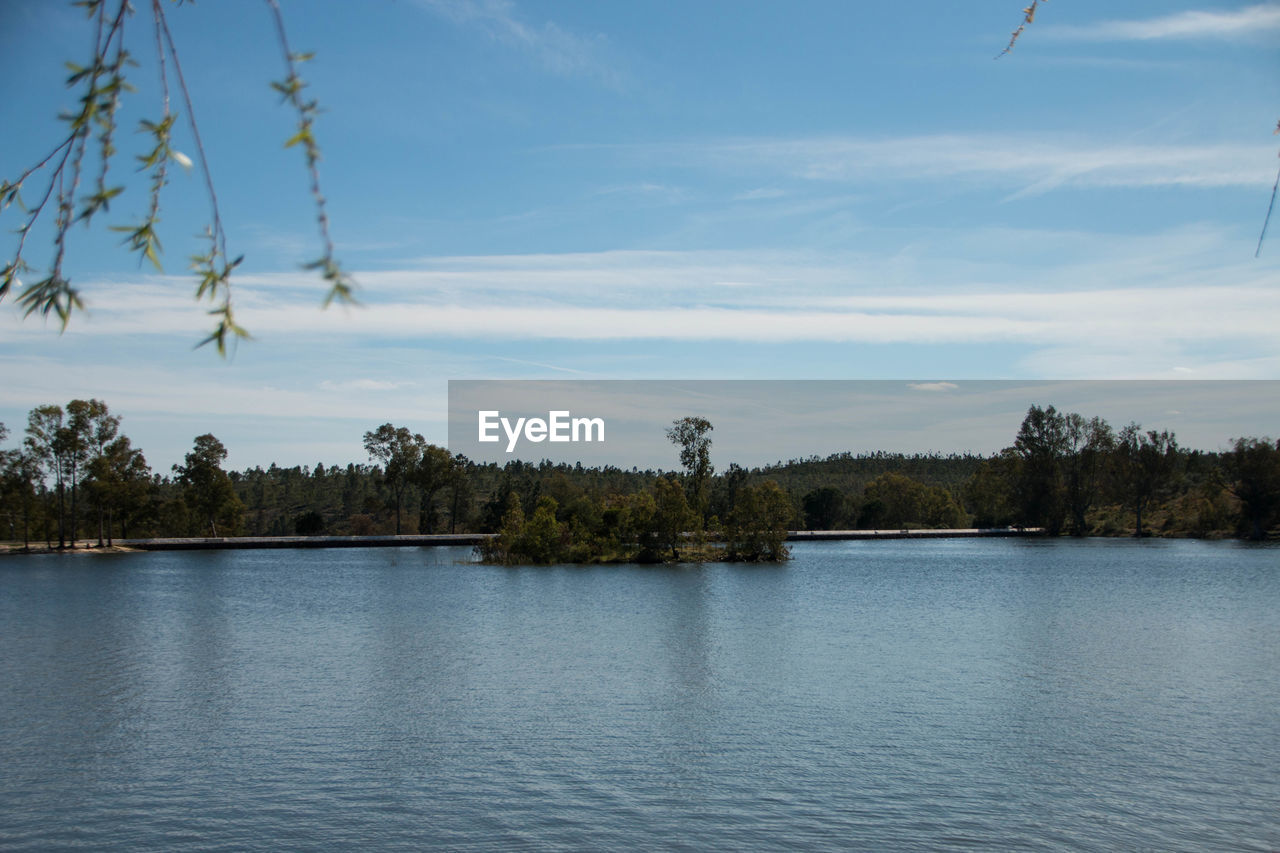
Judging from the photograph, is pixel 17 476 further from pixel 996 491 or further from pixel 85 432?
pixel 996 491

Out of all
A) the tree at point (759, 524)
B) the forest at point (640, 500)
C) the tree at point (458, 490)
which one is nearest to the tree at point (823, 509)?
the forest at point (640, 500)

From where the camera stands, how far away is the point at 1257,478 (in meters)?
118

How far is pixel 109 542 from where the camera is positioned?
110 m

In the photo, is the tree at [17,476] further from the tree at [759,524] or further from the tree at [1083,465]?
the tree at [1083,465]

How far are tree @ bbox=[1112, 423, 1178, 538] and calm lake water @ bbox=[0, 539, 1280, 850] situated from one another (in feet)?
327

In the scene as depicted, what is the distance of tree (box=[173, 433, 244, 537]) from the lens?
107125 mm

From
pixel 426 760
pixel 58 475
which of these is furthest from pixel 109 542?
pixel 426 760

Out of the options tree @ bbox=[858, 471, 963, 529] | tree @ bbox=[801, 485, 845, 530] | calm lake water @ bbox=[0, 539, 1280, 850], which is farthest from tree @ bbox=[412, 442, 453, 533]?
calm lake water @ bbox=[0, 539, 1280, 850]

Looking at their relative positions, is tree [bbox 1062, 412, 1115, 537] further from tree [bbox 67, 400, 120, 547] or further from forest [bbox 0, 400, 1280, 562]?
tree [bbox 67, 400, 120, 547]

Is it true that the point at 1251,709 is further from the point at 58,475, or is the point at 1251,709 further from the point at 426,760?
the point at 58,475

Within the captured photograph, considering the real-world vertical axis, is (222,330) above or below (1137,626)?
above

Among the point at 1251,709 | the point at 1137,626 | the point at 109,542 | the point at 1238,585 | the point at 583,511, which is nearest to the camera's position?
the point at 1251,709

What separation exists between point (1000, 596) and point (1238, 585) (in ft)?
56.8

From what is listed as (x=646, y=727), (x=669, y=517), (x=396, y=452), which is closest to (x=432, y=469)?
(x=396, y=452)
